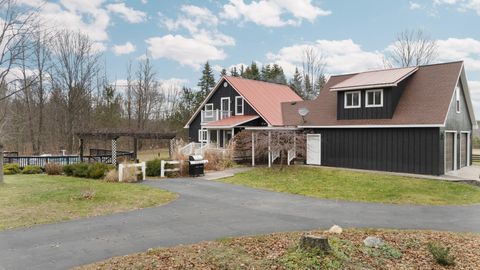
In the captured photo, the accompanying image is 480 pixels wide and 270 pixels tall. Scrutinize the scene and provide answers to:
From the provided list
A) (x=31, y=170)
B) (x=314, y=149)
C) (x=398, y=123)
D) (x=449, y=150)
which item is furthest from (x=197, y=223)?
(x=449, y=150)

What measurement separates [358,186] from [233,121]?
13322 millimetres

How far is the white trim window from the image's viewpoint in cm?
2141

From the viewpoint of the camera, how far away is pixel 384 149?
1983 cm

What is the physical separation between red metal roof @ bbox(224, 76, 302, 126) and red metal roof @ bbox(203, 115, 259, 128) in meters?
0.99

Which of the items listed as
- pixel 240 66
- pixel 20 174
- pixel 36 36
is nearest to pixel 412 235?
pixel 36 36

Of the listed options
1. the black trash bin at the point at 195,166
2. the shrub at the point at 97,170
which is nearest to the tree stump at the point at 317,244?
the black trash bin at the point at 195,166

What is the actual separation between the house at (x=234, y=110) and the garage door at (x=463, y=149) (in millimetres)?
11880

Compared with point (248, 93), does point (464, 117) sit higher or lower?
lower

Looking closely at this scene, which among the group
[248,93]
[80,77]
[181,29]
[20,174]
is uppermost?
[181,29]

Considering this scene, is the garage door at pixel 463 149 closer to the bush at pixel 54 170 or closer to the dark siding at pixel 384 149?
the dark siding at pixel 384 149

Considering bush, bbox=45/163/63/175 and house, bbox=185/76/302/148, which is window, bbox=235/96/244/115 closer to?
house, bbox=185/76/302/148

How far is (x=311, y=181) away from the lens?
1755cm

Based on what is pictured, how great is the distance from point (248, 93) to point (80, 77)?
699 inches

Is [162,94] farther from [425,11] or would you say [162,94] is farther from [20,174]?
[425,11]
